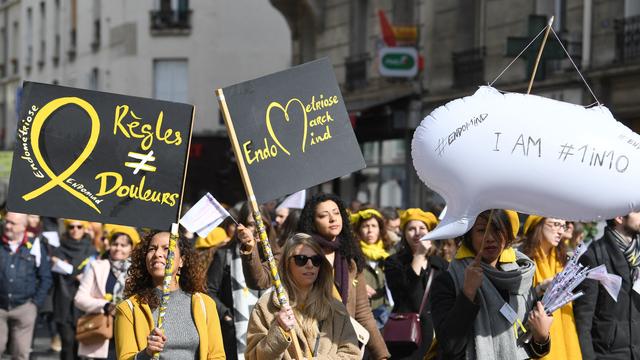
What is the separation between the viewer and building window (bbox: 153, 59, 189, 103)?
130 ft

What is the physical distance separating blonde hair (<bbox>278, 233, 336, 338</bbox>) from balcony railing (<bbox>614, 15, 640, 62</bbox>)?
12.3m

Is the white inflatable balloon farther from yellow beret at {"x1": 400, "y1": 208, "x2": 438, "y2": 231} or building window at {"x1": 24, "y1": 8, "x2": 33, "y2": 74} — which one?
building window at {"x1": 24, "y1": 8, "x2": 33, "y2": 74}

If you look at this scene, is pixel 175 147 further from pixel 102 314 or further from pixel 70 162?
pixel 102 314

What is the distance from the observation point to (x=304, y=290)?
6.00m

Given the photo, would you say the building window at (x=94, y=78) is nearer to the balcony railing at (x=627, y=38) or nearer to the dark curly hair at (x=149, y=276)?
the balcony railing at (x=627, y=38)

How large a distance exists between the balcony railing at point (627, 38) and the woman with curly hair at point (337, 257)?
1082 centimetres

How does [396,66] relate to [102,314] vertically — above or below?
above

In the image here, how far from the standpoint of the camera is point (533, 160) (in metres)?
5.32

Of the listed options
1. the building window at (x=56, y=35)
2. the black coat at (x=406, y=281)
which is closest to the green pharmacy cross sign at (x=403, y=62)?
the black coat at (x=406, y=281)

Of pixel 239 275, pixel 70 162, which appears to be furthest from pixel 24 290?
pixel 70 162

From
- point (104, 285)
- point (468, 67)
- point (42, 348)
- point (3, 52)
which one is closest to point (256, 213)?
point (104, 285)

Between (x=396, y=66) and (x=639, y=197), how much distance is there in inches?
690

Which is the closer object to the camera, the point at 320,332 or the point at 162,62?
the point at 320,332

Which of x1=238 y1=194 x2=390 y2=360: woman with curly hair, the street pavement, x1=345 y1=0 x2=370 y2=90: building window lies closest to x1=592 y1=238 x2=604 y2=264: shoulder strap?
x1=238 y1=194 x2=390 y2=360: woman with curly hair
